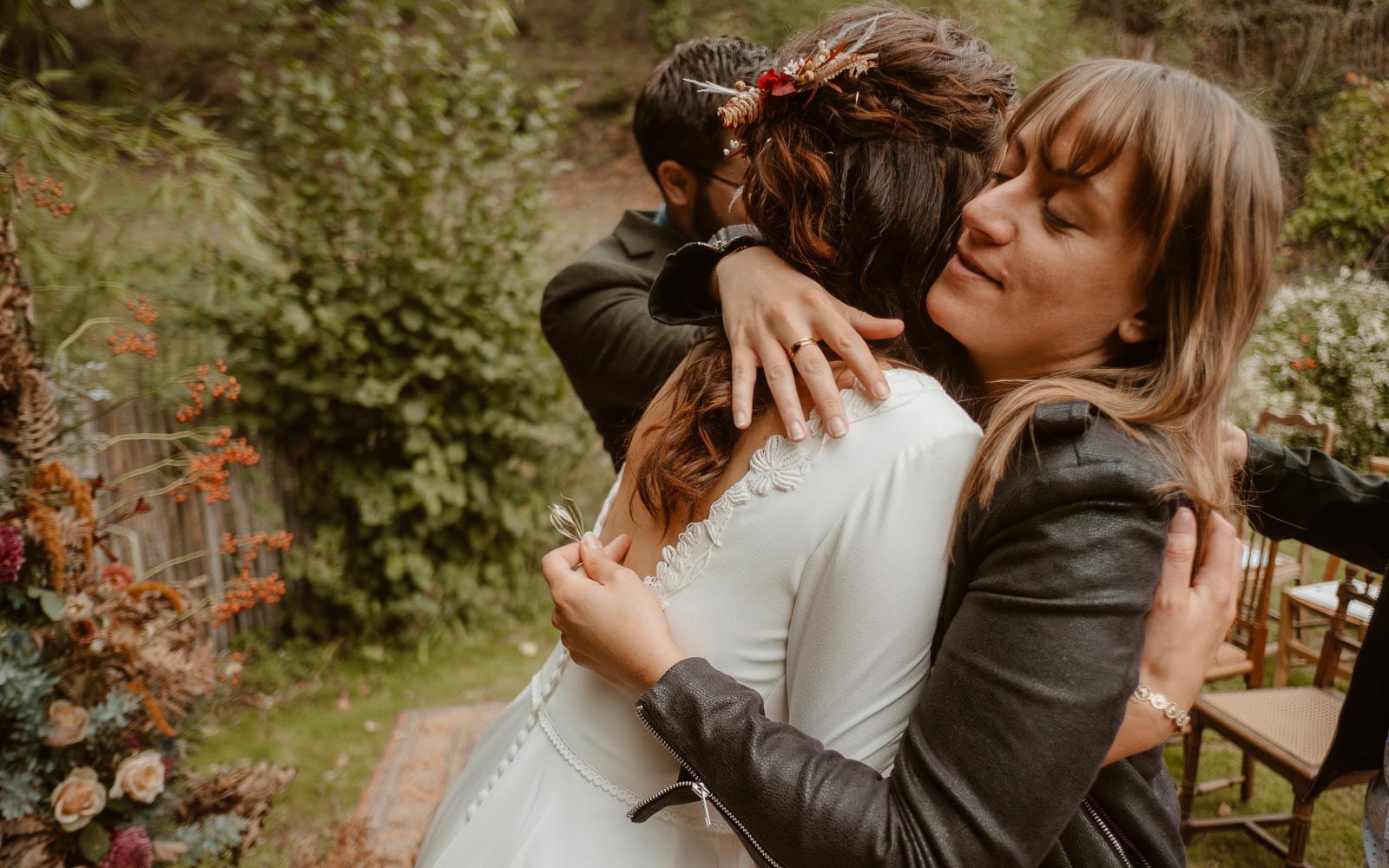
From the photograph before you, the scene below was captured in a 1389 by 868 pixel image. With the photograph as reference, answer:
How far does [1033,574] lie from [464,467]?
3927 millimetres

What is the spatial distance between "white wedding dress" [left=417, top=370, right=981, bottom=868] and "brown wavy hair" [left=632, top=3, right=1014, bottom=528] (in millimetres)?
120

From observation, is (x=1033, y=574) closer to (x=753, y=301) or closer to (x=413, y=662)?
(x=753, y=301)

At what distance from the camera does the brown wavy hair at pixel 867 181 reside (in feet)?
3.79

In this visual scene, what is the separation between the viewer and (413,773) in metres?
3.45

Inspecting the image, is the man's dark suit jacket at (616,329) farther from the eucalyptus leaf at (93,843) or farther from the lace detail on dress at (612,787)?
the eucalyptus leaf at (93,843)

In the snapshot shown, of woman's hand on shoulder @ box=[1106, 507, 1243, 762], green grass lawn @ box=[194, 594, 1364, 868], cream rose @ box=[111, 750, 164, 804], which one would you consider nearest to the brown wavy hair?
woman's hand on shoulder @ box=[1106, 507, 1243, 762]

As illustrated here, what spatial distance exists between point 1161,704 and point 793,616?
1.55ft

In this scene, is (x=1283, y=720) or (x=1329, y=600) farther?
(x=1329, y=600)

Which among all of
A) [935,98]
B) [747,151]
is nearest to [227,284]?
[747,151]

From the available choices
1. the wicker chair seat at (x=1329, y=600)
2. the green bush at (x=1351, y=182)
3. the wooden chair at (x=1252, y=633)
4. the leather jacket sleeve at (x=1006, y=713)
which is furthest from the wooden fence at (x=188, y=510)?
the green bush at (x=1351, y=182)

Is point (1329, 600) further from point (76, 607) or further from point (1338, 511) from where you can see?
point (76, 607)

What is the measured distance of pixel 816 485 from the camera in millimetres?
1023

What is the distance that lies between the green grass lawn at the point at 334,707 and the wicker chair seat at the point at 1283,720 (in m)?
3.19

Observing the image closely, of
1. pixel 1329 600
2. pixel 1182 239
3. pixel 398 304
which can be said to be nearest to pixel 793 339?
pixel 1182 239
